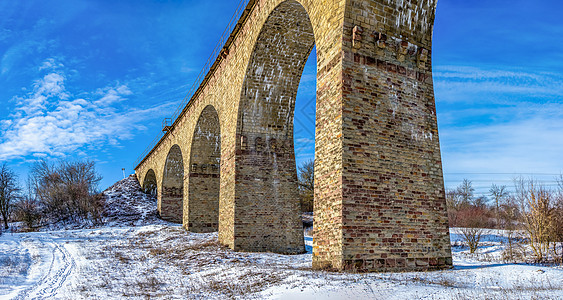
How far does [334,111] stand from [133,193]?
29.4 m

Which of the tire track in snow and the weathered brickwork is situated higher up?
the weathered brickwork

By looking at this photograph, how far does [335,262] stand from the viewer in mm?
6961

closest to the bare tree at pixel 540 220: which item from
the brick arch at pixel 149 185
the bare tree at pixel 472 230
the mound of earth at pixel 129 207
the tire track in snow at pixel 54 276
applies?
the bare tree at pixel 472 230

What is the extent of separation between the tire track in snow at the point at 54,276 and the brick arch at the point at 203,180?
6378 mm

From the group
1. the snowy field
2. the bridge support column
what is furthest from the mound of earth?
the bridge support column

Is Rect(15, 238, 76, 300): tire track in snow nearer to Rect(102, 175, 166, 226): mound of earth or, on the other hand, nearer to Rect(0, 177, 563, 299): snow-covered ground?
Rect(0, 177, 563, 299): snow-covered ground

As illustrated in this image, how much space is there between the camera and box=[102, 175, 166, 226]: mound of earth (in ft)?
85.4

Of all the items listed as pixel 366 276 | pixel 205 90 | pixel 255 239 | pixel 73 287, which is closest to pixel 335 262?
pixel 366 276

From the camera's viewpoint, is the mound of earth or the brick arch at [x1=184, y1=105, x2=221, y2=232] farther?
the mound of earth

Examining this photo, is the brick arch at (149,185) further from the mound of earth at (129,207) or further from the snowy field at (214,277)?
the snowy field at (214,277)

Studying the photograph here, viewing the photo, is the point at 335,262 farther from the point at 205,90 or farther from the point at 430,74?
the point at 205,90

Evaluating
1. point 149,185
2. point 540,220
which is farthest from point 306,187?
point 540,220

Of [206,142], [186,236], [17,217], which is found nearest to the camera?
[186,236]

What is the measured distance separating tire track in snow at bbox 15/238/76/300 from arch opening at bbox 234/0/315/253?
16.3 feet
